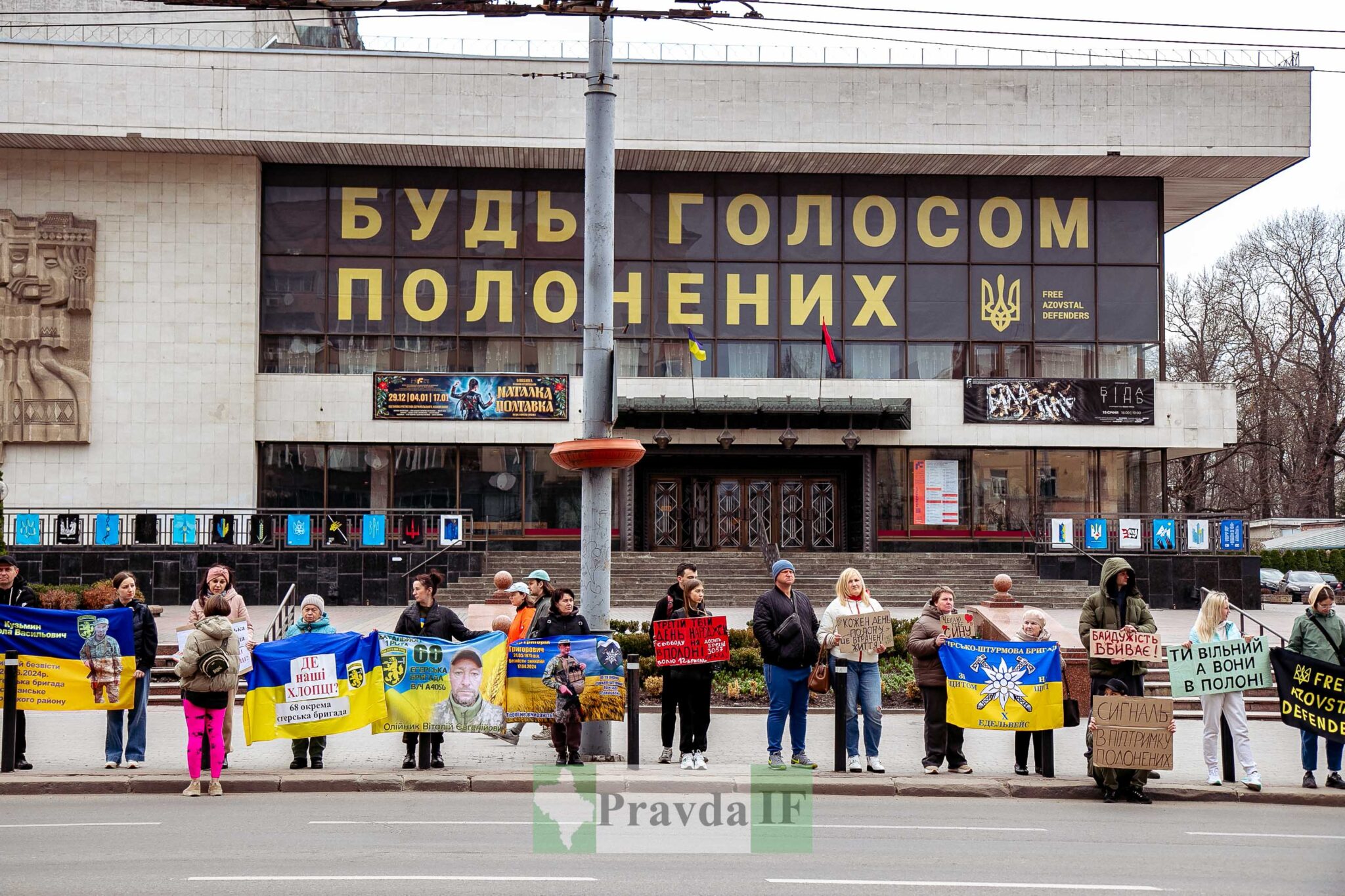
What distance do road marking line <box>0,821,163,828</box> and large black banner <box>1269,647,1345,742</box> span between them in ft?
34.4

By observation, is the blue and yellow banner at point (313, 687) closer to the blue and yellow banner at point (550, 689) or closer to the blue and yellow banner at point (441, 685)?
the blue and yellow banner at point (441, 685)

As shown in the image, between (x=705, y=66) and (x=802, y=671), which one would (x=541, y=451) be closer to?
(x=705, y=66)

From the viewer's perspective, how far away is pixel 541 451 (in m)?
35.8

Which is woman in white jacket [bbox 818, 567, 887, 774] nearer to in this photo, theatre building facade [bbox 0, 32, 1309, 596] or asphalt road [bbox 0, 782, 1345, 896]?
asphalt road [bbox 0, 782, 1345, 896]

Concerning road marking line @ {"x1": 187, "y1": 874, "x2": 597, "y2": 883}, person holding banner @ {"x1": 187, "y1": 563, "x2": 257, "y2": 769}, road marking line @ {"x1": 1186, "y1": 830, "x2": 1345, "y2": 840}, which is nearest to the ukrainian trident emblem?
road marking line @ {"x1": 1186, "y1": 830, "x2": 1345, "y2": 840}

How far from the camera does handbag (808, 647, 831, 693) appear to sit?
12703 mm

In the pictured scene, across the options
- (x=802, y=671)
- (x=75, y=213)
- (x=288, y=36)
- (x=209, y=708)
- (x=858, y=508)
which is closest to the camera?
(x=209, y=708)

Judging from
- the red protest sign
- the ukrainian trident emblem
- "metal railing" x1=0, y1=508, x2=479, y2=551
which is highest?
the ukrainian trident emblem

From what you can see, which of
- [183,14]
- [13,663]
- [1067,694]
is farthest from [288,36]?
[1067,694]

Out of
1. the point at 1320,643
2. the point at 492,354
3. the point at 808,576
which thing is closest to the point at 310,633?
the point at 1320,643

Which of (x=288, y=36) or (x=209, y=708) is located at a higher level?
(x=288, y=36)

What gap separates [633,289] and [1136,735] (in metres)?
25.7

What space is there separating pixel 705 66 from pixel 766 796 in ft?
85.4

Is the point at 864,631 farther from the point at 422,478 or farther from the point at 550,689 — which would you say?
the point at 422,478
